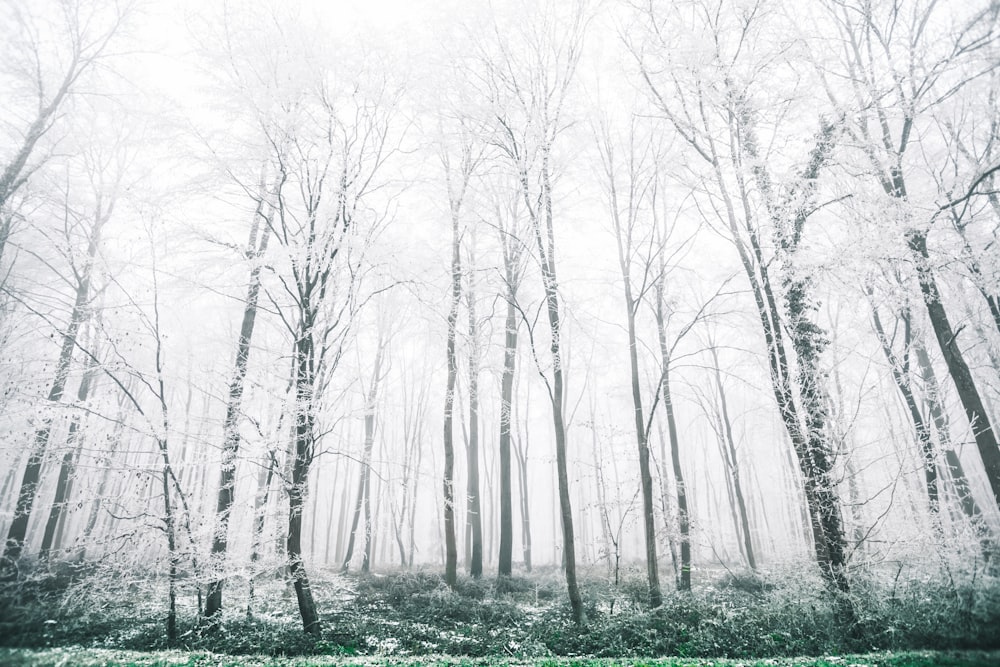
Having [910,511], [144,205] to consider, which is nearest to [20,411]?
[144,205]

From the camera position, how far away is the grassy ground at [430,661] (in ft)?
15.4

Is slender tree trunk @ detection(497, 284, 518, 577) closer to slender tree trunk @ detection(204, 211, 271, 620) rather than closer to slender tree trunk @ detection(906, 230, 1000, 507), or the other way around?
slender tree trunk @ detection(204, 211, 271, 620)

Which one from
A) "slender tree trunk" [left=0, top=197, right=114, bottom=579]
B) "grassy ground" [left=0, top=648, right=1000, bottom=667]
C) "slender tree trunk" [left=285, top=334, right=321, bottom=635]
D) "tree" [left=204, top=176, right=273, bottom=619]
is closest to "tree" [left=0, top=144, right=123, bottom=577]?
"slender tree trunk" [left=0, top=197, right=114, bottom=579]

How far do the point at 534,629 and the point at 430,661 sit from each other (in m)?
2.18

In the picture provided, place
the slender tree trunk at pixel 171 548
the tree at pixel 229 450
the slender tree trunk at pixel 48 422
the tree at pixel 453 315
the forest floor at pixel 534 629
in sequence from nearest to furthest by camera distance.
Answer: the forest floor at pixel 534 629, the slender tree trunk at pixel 171 548, the tree at pixel 229 450, the slender tree trunk at pixel 48 422, the tree at pixel 453 315

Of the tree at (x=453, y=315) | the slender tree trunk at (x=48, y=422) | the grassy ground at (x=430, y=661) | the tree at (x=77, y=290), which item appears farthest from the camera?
the tree at (x=453, y=315)

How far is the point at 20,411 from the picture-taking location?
6719mm

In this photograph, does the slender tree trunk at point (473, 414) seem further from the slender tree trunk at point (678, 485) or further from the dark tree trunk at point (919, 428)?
the dark tree trunk at point (919, 428)

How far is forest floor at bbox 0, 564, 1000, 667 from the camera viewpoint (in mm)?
5270

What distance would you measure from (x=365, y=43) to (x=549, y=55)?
146 inches

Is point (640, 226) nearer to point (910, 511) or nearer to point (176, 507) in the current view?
point (910, 511)

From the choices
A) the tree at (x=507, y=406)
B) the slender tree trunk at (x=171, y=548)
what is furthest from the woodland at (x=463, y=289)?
the tree at (x=507, y=406)

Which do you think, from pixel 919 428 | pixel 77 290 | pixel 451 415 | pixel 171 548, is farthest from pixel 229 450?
pixel 919 428

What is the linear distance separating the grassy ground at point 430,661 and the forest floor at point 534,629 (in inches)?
1.1
